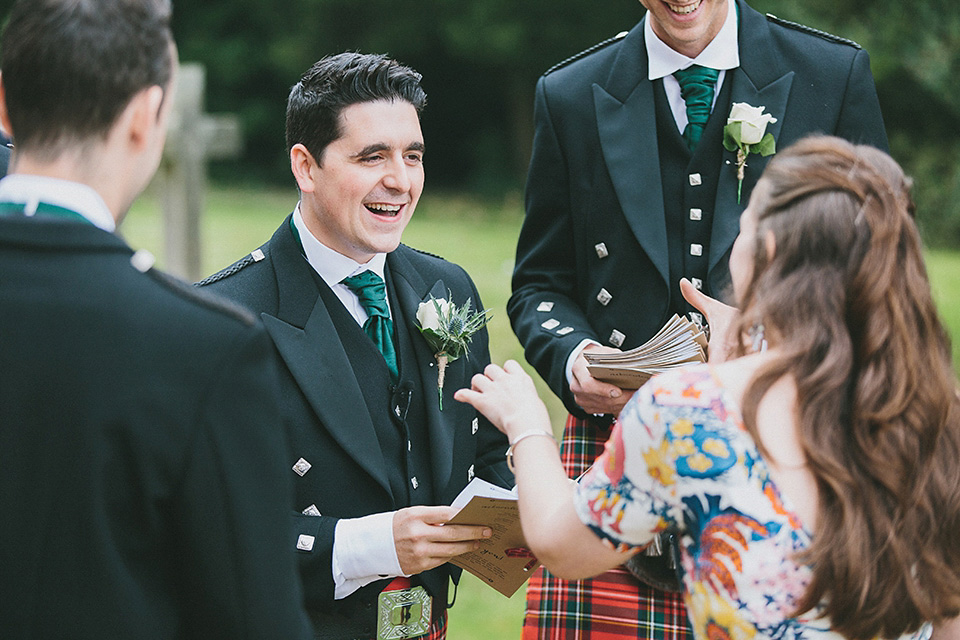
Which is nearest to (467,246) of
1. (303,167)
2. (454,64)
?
(303,167)

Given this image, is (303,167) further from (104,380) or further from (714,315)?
A: (104,380)

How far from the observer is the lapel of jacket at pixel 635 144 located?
2951mm

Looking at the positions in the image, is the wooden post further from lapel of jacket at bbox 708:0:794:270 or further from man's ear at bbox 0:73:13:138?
man's ear at bbox 0:73:13:138

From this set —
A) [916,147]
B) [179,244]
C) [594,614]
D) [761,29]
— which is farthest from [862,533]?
[916,147]

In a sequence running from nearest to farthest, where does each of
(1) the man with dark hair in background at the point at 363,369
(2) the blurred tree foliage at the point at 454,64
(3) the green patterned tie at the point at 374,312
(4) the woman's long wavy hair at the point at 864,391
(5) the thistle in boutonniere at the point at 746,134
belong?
(4) the woman's long wavy hair at the point at 864,391
(1) the man with dark hair in background at the point at 363,369
(3) the green patterned tie at the point at 374,312
(5) the thistle in boutonniere at the point at 746,134
(2) the blurred tree foliage at the point at 454,64

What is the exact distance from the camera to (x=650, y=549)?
2.78 m

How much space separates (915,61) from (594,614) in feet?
23.1

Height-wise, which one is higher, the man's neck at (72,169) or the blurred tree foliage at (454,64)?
the blurred tree foliage at (454,64)

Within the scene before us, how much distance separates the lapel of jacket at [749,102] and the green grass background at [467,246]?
552 mm

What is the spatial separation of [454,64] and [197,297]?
80.8 ft

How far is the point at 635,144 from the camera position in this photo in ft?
9.88

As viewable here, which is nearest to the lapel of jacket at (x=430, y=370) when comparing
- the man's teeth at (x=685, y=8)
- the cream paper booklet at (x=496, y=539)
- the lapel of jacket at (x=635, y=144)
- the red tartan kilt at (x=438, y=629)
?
the cream paper booklet at (x=496, y=539)

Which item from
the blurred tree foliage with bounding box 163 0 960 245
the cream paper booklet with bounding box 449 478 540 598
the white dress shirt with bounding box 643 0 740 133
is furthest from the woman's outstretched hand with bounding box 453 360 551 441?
the blurred tree foliage with bounding box 163 0 960 245

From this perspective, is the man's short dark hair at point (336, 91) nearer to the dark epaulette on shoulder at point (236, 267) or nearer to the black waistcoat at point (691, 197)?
the dark epaulette on shoulder at point (236, 267)
